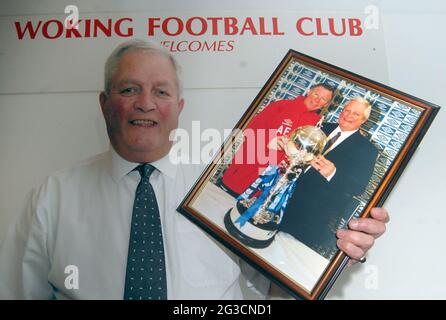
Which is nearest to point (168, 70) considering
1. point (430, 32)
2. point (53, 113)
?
point (53, 113)

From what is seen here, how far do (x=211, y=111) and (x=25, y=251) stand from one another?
0.71 m

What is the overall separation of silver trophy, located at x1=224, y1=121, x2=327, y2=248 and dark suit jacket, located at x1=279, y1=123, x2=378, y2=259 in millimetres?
26

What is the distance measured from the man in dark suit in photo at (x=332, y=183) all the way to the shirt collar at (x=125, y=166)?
0.39m

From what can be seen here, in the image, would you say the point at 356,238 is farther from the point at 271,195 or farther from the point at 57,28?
the point at 57,28

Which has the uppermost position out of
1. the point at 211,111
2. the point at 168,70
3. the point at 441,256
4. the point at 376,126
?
the point at 168,70

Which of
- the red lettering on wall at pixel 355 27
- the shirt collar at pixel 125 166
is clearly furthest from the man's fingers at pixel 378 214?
the red lettering on wall at pixel 355 27

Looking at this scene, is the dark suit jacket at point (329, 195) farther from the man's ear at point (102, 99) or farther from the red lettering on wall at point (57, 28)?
the red lettering on wall at point (57, 28)

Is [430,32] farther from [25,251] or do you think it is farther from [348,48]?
[25,251]

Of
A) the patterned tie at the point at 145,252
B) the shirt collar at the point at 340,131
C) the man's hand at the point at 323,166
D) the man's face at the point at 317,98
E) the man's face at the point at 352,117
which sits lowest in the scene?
the patterned tie at the point at 145,252

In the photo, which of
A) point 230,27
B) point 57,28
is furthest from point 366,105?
point 57,28

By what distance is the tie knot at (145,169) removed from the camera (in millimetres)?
1144

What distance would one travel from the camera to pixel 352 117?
1043 mm

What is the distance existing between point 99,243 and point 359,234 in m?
0.73
